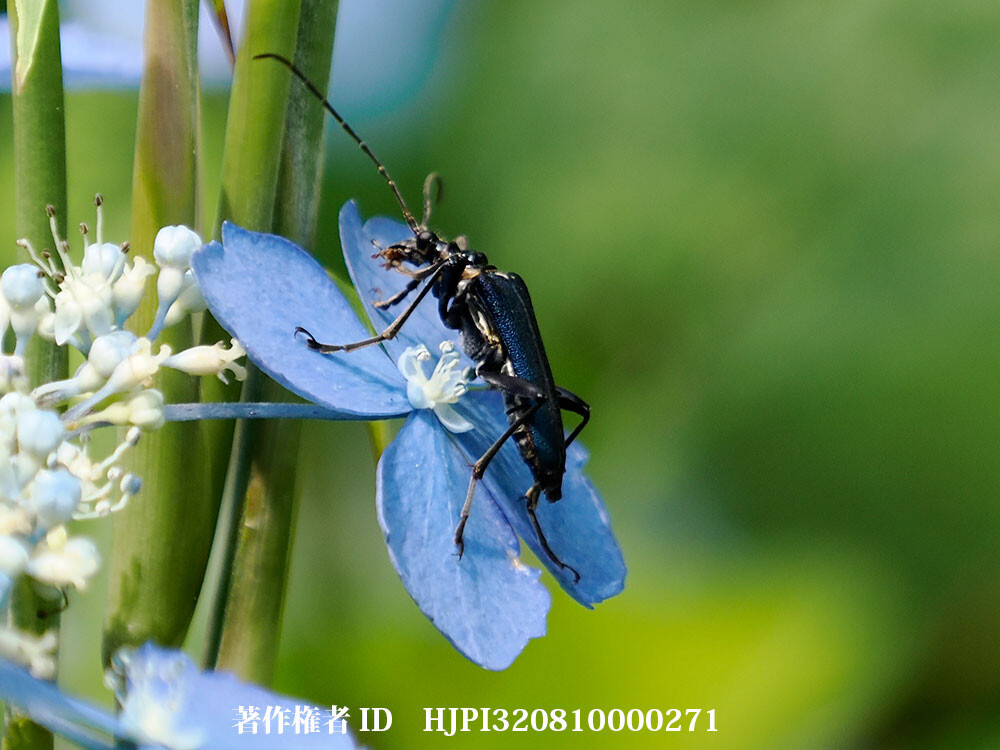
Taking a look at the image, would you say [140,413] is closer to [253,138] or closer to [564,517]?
[253,138]

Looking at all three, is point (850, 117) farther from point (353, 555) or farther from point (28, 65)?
point (28, 65)

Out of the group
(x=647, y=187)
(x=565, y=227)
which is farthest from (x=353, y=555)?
(x=647, y=187)

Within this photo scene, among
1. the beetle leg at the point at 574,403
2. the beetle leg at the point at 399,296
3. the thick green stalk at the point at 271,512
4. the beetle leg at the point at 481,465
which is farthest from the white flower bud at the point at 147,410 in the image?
the beetle leg at the point at 574,403

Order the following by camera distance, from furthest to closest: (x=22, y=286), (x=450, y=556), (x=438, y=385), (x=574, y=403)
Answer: (x=574, y=403) < (x=438, y=385) < (x=450, y=556) < (x=22, y=286)

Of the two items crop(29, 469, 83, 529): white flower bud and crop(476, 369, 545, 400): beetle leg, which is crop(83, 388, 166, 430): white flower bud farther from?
crop(476, 369, 545, 400): beetle leg

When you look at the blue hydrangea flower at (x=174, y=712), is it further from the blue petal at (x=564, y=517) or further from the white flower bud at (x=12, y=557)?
the blue petal at (x=564, y=517)

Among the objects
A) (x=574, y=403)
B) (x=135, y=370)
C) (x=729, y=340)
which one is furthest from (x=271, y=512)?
(x=729, y=340)
